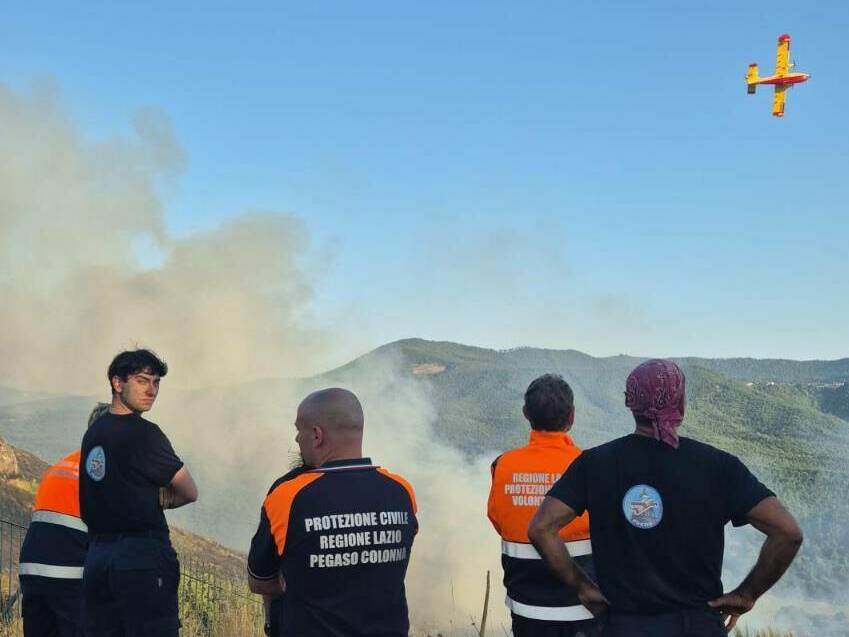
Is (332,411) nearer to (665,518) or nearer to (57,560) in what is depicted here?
(665,518)

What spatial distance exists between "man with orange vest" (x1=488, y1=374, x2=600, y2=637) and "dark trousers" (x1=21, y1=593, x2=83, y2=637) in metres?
2.80

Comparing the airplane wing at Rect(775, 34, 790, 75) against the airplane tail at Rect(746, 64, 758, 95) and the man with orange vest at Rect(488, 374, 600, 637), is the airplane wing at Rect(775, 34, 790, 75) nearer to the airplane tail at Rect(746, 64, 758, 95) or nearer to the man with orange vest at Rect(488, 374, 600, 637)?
the airplane tail at Rect(746, 64, 758, 95)

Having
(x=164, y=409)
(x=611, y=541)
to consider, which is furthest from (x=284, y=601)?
(x=164, y=409)

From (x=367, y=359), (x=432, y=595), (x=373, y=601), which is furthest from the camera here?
(x=367, y=359)

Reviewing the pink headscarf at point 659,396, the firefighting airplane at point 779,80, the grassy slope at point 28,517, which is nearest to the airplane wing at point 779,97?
the firefighting airplane at point 779,80

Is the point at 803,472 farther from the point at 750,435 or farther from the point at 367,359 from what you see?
the point at 367,359

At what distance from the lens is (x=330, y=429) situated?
3.82 m

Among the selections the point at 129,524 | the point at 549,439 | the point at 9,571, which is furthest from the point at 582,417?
the point at 129,524

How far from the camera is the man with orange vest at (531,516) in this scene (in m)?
5.05

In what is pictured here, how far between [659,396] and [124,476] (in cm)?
306

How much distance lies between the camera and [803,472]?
51094 mm

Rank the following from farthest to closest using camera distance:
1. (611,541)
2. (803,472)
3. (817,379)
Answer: (817,379) < (803,472) < (611,541)

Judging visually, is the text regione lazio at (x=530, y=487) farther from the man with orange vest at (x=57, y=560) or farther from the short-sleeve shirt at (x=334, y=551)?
the man with orange vest at (x=57, y=560)

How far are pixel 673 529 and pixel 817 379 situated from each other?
7703cm
